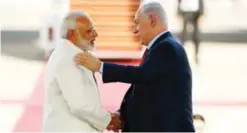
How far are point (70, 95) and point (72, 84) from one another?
0.07 meters

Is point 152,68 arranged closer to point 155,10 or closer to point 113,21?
point 155,10

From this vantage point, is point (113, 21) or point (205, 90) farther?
point (113, 21)

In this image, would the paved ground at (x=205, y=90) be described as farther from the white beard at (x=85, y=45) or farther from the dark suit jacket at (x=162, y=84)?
the white beard at (x=85, y=45)

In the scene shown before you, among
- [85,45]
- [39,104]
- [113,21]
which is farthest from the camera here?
[113,21]

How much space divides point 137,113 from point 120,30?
835 cm

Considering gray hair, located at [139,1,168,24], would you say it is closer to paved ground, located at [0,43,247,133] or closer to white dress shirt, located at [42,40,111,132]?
white dress shirt, located at [42,40,111,132]

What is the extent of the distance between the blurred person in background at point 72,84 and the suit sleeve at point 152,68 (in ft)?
0.74

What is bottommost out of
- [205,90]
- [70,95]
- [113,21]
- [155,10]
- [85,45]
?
[205,90]

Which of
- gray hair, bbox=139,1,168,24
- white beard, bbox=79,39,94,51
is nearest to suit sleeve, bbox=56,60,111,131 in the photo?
white beard, bbox=79,39,94,51

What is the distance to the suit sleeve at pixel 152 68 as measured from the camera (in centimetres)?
358

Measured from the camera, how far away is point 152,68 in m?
3.58

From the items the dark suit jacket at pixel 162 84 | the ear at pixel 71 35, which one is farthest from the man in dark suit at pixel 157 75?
the ear at pixel 71 35

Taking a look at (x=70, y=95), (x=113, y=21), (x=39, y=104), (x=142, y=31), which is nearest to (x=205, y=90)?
(x=39, y=104)

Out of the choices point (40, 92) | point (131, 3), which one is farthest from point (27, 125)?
point (131, 3)
